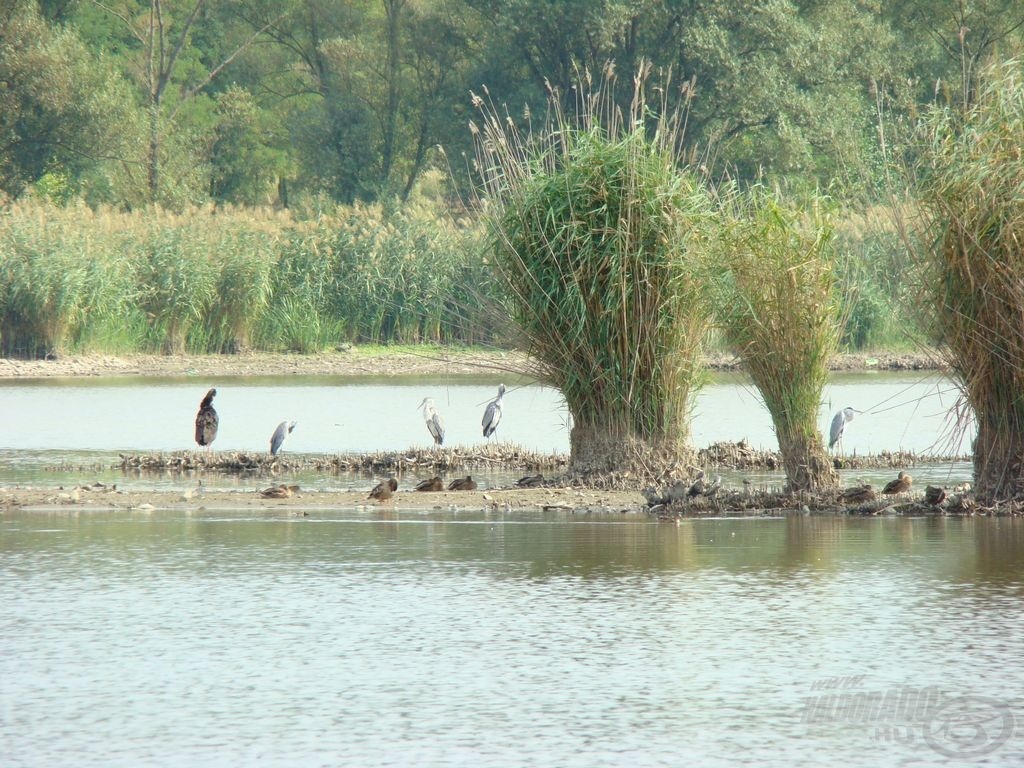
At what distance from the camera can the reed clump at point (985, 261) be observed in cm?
1120

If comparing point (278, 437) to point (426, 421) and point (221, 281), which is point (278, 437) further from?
point (221, 281)

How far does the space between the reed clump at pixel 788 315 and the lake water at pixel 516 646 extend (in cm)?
137

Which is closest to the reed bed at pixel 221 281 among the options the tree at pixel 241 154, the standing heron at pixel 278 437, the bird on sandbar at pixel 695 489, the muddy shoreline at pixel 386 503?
the standing heron at pixel 278 437

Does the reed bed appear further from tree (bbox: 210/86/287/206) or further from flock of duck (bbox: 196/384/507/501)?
tree (bbox: 210/86/287/206)

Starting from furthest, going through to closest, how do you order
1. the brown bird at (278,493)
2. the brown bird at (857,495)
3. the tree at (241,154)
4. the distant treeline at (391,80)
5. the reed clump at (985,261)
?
the tree at (241,154)
the distant treeline at (391,80)
the brown bird at (278,493)
the brown bird at (857,495)
the reed clump at (985,261)

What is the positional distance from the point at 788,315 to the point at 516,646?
550 centimetres

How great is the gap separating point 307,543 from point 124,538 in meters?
1.34

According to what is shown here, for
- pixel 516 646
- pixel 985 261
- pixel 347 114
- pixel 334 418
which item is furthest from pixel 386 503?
pixel 347 114

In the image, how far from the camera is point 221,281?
30.5 meters

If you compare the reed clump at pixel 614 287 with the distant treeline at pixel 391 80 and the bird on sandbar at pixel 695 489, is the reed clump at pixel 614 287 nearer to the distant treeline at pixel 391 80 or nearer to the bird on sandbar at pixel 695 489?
the bird on sandbar at pixel 695 489

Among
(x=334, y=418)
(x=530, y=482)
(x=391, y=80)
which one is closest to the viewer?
(x=530, y=482)

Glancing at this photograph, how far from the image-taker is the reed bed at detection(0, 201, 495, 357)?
1139 inches

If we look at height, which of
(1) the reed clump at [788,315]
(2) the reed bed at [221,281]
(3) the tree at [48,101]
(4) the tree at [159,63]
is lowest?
(1) the reed clump at [788,315]

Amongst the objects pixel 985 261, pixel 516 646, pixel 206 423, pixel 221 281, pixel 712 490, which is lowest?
pixel 516 646
